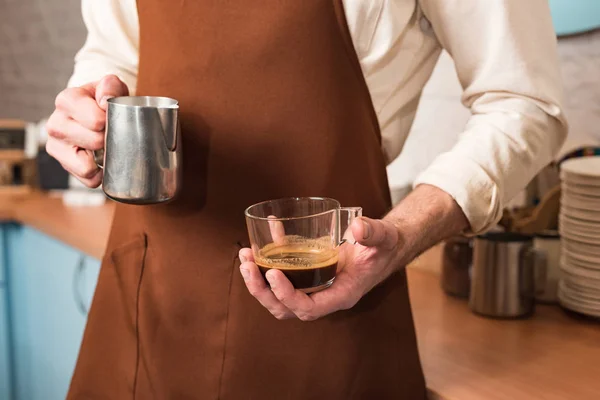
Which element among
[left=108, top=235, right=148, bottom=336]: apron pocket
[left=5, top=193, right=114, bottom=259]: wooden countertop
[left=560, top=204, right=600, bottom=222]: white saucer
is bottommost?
[left=5, top=193, right=114, bottom=259]: wooden countertop

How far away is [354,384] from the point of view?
2.97 ft

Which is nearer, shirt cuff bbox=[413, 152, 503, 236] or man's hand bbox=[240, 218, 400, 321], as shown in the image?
man's hand bbox=[240, 218, 400, 321]

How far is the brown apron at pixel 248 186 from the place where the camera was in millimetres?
854

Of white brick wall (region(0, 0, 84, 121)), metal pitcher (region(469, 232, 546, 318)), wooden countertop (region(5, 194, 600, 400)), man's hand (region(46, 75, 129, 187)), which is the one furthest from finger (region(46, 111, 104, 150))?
white brick wall (region(0, 0, 84, 121))

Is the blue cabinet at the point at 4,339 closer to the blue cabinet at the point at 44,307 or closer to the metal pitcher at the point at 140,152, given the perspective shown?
the blue cabinet at the point at 44,307

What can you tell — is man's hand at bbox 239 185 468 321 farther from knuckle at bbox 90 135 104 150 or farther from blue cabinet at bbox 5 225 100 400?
blue cabinet at bbox 5 225 100 400

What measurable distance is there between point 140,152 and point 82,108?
0.43ft

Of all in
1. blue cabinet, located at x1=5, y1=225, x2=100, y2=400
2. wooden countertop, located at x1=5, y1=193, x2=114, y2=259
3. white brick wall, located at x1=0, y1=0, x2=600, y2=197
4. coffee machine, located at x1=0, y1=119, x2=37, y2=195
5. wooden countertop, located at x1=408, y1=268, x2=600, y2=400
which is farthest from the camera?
white brick wall, located at x1=0, y1=0, x2=600, y2=197

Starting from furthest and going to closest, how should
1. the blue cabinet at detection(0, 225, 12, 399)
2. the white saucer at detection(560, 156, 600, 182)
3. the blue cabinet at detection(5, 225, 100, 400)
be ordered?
1. the blue cabinet at detection(0, 225, 12, 399)
2. the blue cabinet at detection(5, 225, 100, 400)
3. the white saucer at detection(560, 156, 600, 182)

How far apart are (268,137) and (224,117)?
0.20ft

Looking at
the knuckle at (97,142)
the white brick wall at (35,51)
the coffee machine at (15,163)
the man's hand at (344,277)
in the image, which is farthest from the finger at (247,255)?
the white brick wall at (35,51)

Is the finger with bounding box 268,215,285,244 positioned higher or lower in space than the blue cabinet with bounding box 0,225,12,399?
higher

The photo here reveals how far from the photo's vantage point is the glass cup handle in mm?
729

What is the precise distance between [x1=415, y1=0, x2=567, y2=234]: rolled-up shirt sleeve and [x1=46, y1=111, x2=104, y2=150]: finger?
0.39 meters
